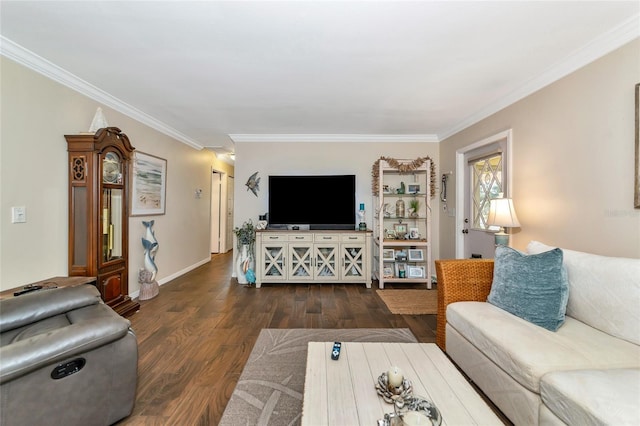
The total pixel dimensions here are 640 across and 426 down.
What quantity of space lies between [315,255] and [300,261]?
0.24 meters

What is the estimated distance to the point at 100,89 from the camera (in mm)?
2764

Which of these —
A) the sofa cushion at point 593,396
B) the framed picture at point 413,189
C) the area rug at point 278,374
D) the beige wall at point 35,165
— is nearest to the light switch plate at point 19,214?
the beige wall at point 35,165

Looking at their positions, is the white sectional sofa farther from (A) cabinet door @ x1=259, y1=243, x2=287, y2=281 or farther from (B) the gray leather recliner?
(A) cabinet door @ x1=259, y1=243, x2=287, y2=281

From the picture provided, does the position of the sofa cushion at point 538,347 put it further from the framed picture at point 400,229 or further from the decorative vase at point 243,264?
the decorative vase at point 243,264

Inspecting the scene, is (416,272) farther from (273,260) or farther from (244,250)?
(244,250)

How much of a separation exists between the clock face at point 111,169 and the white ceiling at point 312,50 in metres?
0.68

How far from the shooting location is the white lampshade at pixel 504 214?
8.14 ft

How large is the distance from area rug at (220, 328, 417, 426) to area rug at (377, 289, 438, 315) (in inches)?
21.7

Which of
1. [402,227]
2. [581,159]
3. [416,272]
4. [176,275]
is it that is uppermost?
[581,159]

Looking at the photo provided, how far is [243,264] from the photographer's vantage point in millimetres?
4137

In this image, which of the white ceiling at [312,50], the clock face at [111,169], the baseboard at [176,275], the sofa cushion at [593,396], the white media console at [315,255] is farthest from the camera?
the white media console at [315,255]

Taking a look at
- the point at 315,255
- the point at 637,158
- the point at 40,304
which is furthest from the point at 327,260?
the point at 637,158

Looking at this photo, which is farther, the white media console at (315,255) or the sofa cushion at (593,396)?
the white media console at (315,255)

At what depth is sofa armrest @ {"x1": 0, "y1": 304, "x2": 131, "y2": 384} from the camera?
3.54ft
